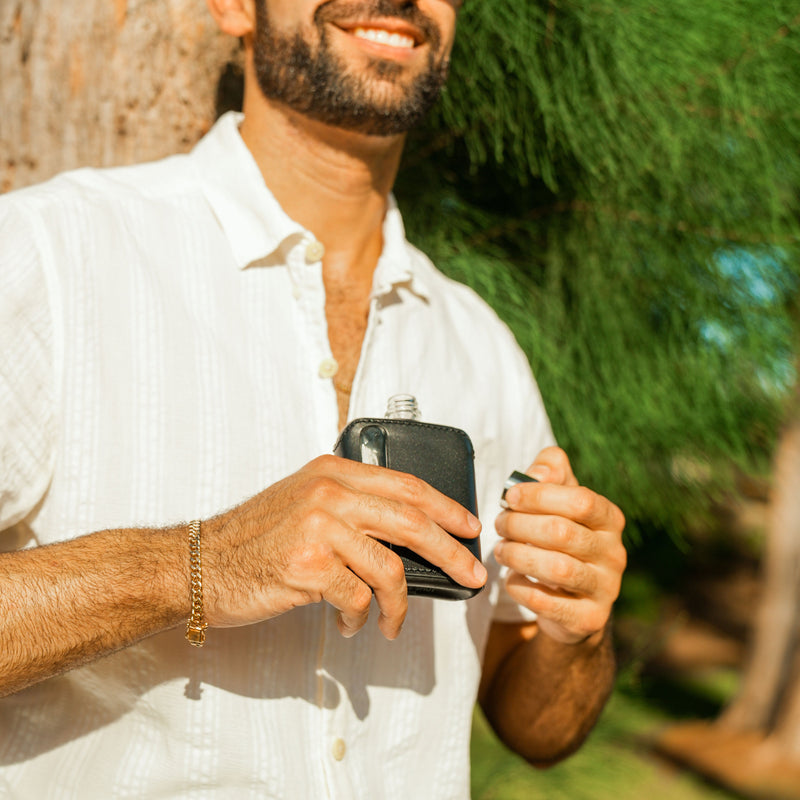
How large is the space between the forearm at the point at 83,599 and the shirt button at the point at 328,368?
249 millimetres

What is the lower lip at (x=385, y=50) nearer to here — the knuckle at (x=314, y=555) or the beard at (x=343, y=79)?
the beard at (x=343, y=79)

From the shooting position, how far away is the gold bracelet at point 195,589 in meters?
0.67

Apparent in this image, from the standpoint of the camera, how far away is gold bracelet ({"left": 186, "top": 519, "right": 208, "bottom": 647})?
67cm

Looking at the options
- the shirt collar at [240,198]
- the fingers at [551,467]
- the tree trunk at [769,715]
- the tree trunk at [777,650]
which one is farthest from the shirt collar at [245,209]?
the tree trunk at [777,650]

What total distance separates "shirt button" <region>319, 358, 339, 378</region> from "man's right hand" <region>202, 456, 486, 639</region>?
0.72 feet

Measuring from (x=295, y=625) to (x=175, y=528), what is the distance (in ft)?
0.60

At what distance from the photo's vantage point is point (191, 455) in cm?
79

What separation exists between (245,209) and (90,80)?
371 mm

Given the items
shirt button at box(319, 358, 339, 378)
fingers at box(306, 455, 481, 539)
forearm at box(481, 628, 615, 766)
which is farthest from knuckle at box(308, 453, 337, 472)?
forearm at box(481, 628, 615, 766)

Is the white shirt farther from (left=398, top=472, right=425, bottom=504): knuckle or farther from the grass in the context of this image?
the grass

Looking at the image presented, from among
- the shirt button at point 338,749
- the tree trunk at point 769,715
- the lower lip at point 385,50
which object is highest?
the lower lip at point 385,50

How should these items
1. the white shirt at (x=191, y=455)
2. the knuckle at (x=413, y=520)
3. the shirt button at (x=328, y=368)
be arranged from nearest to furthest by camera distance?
the knuckle at (x=413, y=520), the white shirt at (x=191, y=455), the shirt button at (x=328, y=368)

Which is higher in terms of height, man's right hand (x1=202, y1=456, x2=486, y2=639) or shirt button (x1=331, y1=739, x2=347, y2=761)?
man's right hand (x1=202, y1=456, x2=486, y2=639)

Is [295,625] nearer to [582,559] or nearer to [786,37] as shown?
[582,559]
